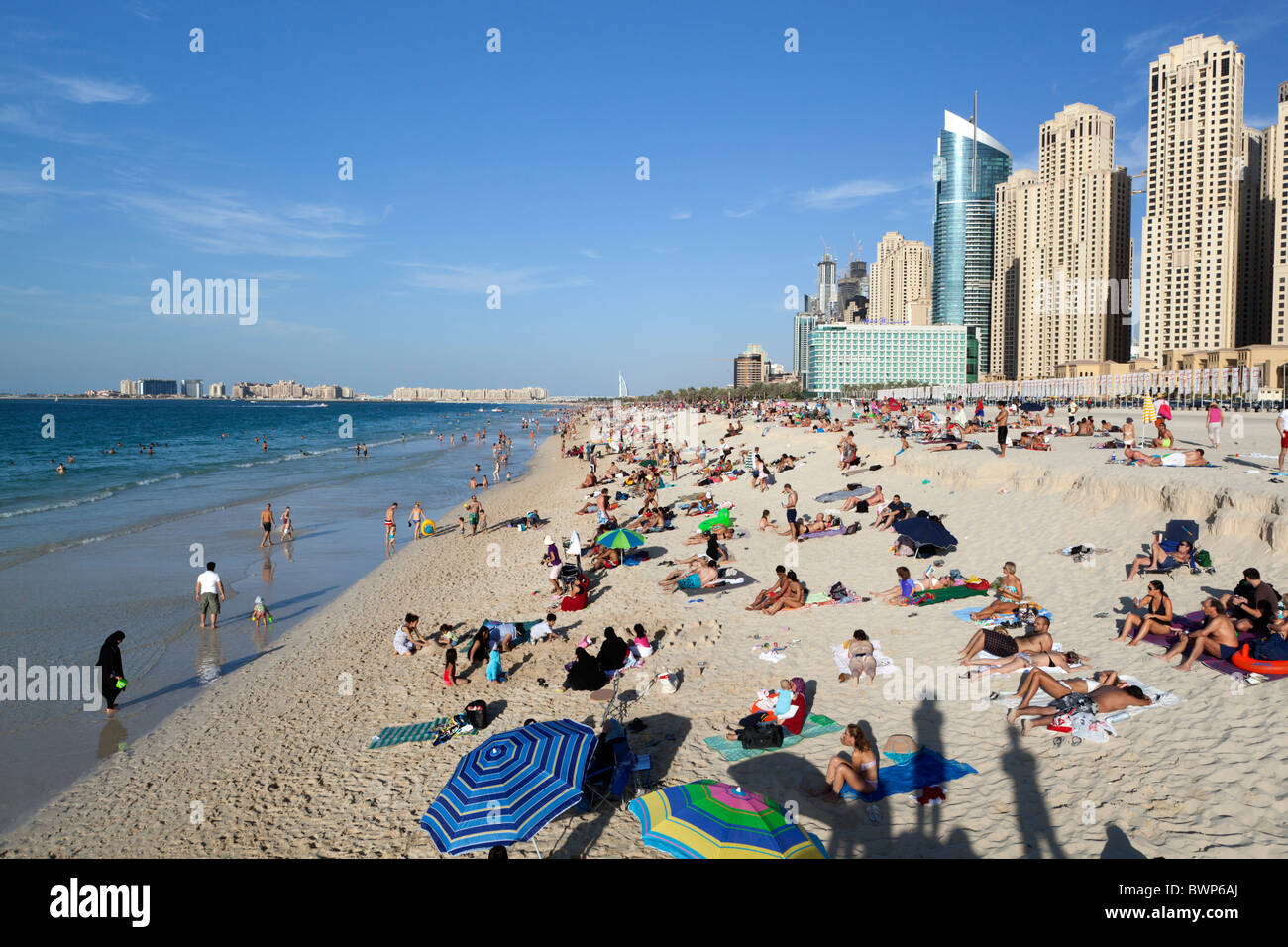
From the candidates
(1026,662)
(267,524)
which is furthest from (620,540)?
(267,524)

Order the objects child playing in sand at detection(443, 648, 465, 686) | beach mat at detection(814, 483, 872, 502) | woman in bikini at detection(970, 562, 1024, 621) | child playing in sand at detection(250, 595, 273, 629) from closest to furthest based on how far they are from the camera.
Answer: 1. child playing in sand at detection(443, 648, 465, 686)
2. woman in bikini at detection(970, 562, 1024, 621)
3. child playing in sand at detection(250, 595, 273, 629)
4. beach mat at detection(814, 483, 872, 502)

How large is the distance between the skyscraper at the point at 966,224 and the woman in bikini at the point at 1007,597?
175 meters

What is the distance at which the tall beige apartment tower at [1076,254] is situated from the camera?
112625 millimetres

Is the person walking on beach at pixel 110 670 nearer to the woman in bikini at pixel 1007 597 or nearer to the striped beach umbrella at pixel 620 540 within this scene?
the striped beach umbrella at pixel 620 540

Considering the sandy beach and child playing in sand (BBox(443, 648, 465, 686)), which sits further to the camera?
child playing in sand (BBox(443, 648, 465, 686))

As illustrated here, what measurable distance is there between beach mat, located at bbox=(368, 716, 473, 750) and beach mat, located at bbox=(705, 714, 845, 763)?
3152 mm

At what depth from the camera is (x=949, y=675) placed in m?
8.52

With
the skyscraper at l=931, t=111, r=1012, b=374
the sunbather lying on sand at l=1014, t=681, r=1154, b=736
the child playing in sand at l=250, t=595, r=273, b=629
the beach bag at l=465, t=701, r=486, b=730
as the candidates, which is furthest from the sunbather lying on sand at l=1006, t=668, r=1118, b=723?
the skyscraper at l=931, t=111, r=1012, b=374

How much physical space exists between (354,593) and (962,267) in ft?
613

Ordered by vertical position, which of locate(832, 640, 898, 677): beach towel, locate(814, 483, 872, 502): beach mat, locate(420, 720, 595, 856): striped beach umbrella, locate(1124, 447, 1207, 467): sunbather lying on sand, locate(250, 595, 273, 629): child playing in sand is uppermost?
locate(1124, 447, 1207, 467): sunbather lying on sand

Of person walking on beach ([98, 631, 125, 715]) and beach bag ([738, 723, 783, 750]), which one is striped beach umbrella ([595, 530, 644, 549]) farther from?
person walking on beach ([98, 631, 125, 715])

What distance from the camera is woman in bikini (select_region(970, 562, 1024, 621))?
33.6 ft
